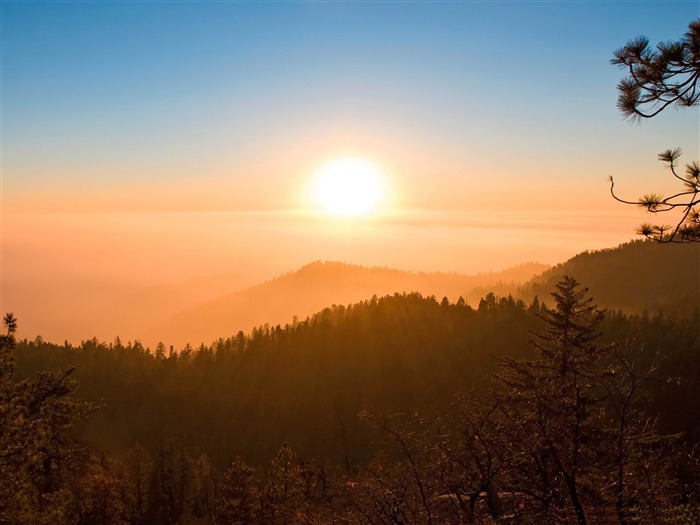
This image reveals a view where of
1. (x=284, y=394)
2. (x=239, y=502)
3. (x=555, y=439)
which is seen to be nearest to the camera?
(x=555, y=439)

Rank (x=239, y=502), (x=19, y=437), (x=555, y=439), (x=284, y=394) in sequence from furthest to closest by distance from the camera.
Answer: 1. (x=284, y=394)
2. (x=239, y=502)
3. (x=19, y=437)
4. (x=555, y=439)

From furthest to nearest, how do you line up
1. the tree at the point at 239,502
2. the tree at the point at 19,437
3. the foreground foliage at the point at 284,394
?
1. the foreground foliage at the point at 284,394
2. the tree at the point at 239,502
3. the tree at the point at 19,437

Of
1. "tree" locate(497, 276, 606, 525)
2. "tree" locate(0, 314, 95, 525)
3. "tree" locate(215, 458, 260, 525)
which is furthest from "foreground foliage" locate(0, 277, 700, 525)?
"tree" locate(497, 276, 606, 525)

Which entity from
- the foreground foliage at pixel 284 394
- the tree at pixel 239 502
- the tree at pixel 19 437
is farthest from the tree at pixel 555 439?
the tree at pixel 239 502

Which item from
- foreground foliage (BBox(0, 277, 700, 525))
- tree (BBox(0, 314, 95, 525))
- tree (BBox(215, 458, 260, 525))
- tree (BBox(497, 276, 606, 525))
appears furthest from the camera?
foreground foliage (BBox(0, 277, 700, 525))

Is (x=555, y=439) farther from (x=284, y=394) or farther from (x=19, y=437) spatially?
(x=284, y=394)

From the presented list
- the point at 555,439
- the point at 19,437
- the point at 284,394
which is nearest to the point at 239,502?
the point at 19,437

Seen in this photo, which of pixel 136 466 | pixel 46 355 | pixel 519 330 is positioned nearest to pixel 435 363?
pixel 519 330

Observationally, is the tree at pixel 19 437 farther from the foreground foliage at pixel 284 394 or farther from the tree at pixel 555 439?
the tree at pixel 555 439

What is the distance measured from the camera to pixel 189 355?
585 feet

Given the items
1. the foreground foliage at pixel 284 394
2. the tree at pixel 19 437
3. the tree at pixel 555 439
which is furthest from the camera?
the foreground foliage at pixel 284 394

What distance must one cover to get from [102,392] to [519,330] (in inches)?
5267

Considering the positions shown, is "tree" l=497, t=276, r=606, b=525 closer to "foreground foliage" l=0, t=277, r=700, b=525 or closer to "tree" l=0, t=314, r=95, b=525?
"tree" l=0, t=314, r=95, b=525

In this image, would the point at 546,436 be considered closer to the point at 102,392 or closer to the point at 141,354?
the point at 102,392
